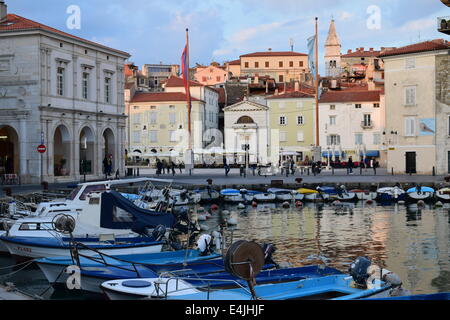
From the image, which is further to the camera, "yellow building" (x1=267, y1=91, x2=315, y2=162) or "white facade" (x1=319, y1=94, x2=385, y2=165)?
"yellow building" (x1=267, y1=91, x2=315, y2=162)

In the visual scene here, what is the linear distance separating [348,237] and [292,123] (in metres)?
62.0

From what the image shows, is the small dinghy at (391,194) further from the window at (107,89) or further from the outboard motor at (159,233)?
the outboard motor at (159,233)

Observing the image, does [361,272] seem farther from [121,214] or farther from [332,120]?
[332,120]

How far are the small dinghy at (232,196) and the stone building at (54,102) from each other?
1110 centimetres

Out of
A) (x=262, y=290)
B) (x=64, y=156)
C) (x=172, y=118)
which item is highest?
(x=172, y=118)

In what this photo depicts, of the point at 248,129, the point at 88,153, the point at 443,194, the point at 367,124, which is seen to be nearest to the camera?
the point at 443,194

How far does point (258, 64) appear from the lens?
136250 mm

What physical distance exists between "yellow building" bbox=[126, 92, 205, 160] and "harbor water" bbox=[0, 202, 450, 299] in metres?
51.2

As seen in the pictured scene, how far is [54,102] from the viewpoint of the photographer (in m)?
45.9

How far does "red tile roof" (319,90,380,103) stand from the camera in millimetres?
84938

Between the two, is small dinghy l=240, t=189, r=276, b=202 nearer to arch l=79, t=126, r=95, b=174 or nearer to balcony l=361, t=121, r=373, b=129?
arch l=79, t=126, r=95, b=174

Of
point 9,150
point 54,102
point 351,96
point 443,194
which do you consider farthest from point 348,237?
point 351,96

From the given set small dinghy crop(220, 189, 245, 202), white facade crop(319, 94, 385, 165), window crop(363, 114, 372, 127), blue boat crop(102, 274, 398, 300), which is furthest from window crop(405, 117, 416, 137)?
Answer: blue boat crop(102, 274, 398, 300)

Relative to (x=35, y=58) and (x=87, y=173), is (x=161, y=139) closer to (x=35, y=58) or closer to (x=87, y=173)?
(x=87, y=173)
